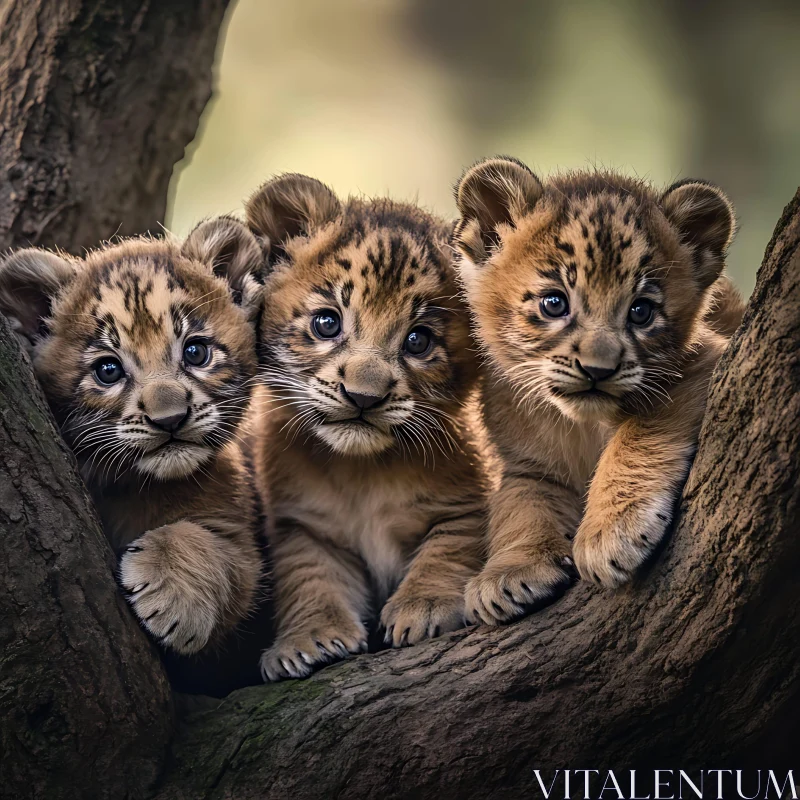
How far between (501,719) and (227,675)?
1218 millimetres

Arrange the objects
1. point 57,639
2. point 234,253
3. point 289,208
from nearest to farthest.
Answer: point 57,639, point 234,253, point 289,208

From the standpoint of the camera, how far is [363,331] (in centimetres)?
A: 361

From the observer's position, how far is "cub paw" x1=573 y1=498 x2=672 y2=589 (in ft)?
9.02

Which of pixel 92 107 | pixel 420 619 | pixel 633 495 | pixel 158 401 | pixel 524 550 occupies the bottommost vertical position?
pixel 420 619

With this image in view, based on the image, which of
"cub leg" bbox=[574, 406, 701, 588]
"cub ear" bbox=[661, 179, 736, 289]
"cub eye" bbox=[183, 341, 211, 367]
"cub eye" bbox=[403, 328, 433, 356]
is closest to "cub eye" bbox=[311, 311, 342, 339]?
"cub eye" bbox=[403, 328, 433, 356]

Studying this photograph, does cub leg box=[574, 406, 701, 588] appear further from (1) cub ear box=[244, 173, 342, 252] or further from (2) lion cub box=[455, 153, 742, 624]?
(1) cub ear box=[244, 173, 342, 252]

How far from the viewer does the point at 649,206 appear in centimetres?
351

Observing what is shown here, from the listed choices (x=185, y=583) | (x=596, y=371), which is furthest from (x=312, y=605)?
(x=596, y=371)

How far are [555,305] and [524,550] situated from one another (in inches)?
33.0

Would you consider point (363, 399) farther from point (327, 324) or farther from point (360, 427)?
point (327, 324)

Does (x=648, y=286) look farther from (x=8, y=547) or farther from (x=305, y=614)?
(x=8, y=547)

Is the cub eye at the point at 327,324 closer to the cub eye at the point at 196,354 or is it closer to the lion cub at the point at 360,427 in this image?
the lion cub at the point at 360,427

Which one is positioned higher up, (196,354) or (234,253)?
(234,253)

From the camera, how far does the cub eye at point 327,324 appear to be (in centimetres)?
368
